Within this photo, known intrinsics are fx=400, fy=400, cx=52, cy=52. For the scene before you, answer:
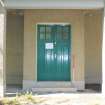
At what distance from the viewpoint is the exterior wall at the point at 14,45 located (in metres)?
17.3

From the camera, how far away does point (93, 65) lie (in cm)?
1762

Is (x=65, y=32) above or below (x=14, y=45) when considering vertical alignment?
above

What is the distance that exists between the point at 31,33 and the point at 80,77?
2.65m

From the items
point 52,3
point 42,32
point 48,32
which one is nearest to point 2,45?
point 52,3

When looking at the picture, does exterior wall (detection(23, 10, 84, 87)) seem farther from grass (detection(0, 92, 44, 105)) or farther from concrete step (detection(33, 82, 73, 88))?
grass (detection(0, 92, 44, 105))

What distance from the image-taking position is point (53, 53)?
16.5 meters

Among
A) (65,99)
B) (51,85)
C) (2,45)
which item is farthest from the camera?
(51,85)

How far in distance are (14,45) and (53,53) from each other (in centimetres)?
197

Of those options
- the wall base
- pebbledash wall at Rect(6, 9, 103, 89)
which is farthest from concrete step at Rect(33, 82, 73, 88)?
pebbledash wall at Rect(6, 9, 103, 89)

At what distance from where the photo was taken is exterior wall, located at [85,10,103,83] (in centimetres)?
1753

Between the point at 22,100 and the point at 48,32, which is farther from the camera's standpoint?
the point at 48,32

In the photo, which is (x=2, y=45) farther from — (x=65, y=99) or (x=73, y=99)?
(x=73, y=99)

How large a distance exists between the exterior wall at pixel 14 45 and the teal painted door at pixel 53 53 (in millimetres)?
1290

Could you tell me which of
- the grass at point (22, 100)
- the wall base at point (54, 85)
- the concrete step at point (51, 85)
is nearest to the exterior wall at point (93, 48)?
the wall base at point (54, 85)
